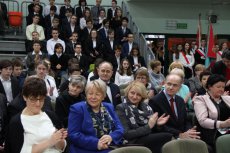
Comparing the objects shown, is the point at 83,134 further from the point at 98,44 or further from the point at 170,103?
the point at 98,44

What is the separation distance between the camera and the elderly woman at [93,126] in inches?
142

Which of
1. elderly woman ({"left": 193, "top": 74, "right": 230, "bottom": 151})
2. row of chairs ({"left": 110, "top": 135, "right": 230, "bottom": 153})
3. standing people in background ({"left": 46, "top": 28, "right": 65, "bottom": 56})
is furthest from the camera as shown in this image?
standing people in background ({"left": 46, "top": 28, "right": 65, "bottom": 56})

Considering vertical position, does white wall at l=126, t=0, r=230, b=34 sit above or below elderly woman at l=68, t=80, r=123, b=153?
above

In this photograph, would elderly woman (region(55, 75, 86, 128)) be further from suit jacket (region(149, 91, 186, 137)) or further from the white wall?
the white wall

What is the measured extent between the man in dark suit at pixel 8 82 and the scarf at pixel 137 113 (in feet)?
7.08

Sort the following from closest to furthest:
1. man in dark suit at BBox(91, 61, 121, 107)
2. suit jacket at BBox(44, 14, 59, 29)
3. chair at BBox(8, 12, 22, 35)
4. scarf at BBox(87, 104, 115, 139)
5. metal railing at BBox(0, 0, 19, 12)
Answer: scarf at BBox(87, 104, 115, 139)
man in dark suit at BBox(91, 61, 121, 107)
suit jacket at BBox(44, 14, 59, 29)
chair at BBox(8, 12, 22, 35)
metal railing at BBox(0, 0, 19, 12)

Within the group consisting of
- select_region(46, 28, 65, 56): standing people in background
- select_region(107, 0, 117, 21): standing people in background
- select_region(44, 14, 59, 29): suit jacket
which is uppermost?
select_region(107, 0, 117, 21): standing people in background

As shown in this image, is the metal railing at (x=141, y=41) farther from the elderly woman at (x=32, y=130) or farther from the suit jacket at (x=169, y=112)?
the elderly woman at (x=32, y=130)

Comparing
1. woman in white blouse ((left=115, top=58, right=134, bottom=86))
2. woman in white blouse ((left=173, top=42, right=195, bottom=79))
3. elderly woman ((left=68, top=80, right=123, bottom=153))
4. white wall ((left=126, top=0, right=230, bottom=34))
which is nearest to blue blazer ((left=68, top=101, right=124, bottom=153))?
elderly woman ((left=68, top=80, right=123, bottom=153))

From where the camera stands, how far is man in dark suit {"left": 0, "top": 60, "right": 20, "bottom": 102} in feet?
18.9

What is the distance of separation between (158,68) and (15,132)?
4475 mm

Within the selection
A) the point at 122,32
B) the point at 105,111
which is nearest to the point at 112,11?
the point at 122,32

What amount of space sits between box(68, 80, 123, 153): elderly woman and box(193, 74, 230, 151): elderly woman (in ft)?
3.75

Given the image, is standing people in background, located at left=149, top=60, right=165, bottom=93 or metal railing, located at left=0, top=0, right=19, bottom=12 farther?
metal railing, located at left=0, top=0, right=19, bottom=12
